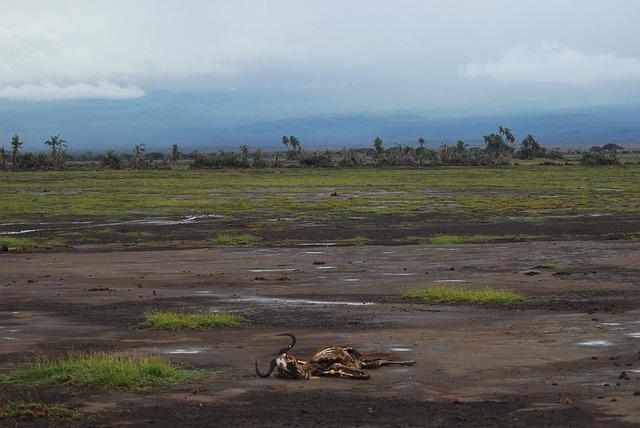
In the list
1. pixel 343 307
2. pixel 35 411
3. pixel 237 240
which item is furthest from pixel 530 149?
pixel 35 411

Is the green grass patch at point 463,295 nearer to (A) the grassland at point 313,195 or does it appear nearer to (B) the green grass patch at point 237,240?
(B) the green grass patch at point 237,240

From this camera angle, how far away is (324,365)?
15.1 metres

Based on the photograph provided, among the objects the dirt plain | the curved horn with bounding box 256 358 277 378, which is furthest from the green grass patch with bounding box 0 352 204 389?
the curved horn with bounding box 256 358 277 378

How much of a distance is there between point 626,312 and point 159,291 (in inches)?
458

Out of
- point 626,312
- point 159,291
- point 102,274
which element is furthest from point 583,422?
point 102,274

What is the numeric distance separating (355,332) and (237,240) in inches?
864

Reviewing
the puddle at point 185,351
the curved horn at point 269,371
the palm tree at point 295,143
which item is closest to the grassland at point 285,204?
the puddle at point 185,351

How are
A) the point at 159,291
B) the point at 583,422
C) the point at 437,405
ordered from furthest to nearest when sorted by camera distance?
the point at 159,291
the point at 437,405
the point at 583,422

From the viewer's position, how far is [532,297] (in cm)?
2358

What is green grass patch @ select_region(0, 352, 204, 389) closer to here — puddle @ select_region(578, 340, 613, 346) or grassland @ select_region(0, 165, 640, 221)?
puddle @ select_region(578, 340, 613, 346)

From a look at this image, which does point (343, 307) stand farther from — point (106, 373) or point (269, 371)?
point (106, 373)

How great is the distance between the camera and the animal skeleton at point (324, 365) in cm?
1471

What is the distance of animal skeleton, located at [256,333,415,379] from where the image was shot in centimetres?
1471

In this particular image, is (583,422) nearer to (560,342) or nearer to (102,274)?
(560,342)
